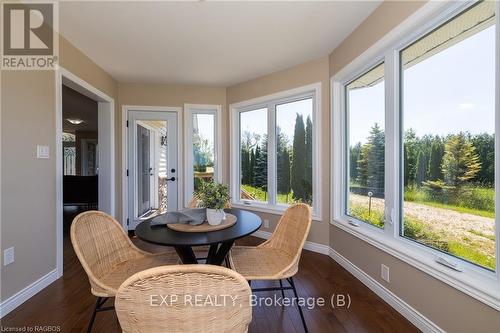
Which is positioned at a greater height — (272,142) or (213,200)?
(272,142)

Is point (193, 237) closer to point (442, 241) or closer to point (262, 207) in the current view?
point (442, 241)

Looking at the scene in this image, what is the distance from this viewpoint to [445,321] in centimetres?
149

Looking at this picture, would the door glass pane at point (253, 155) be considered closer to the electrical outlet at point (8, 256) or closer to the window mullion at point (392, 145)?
the window mullion at point (392, 145)

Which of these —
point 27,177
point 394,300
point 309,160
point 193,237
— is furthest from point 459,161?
point 27,177

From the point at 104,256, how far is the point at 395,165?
2258 mm

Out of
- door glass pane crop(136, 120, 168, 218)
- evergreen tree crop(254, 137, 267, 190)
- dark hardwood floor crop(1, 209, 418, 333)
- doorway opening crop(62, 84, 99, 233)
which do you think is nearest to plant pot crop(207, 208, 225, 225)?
dark hardwood floor crop(1, 209, 418, 333)

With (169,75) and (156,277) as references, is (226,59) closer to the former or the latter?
(169,75)

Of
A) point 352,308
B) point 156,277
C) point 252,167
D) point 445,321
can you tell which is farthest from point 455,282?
point 252,167

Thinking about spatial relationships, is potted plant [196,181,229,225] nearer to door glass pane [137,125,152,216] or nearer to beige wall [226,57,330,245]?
beige wall [226,57,330,245]

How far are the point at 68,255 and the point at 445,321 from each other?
3704 millimetres

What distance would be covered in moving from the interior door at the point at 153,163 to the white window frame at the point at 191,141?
0.62 feet

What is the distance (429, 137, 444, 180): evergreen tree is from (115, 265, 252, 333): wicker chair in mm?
1622

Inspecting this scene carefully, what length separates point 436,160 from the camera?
168 centimetres

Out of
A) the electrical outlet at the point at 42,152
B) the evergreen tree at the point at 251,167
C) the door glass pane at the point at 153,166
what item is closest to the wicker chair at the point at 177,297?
the electrical outlet at the point at 42,152
